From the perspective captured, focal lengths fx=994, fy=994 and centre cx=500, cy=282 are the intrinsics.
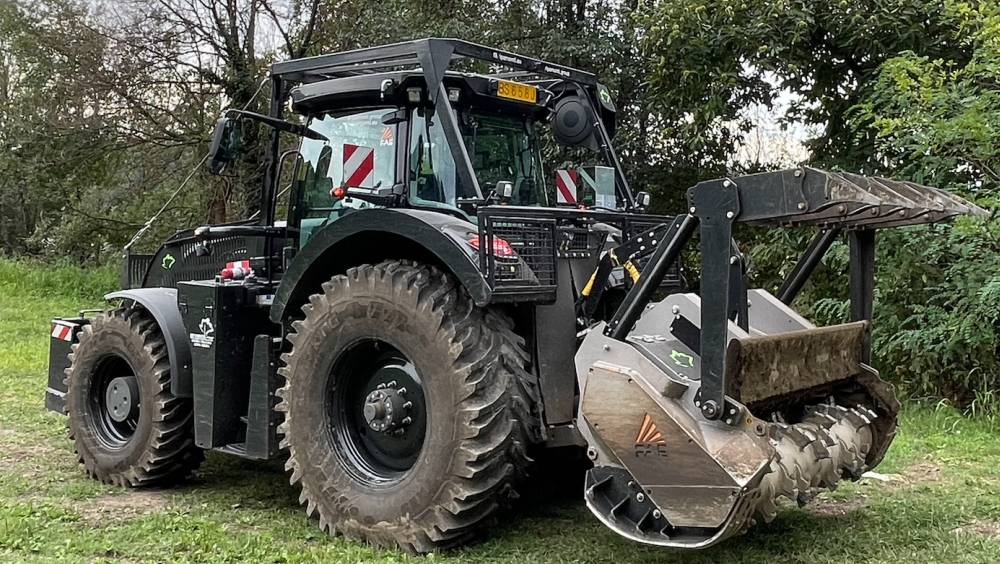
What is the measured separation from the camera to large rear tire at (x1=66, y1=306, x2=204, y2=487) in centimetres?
580

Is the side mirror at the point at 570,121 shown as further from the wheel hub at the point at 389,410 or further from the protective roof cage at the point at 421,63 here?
the wheel hub at the point at 389,410

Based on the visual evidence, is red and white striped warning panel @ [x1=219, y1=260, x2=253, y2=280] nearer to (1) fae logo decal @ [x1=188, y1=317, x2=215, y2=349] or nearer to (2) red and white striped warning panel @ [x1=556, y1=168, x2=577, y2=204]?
(1) fae logo decal @ [x1=188, y1=317, x2=215, y2=349]

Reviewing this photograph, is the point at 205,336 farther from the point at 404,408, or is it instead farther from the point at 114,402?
the point at 404,408

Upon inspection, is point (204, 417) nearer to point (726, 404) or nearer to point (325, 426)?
point (325, 426)

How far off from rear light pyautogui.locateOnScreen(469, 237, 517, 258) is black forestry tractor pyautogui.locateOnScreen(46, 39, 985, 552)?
1 centimetres

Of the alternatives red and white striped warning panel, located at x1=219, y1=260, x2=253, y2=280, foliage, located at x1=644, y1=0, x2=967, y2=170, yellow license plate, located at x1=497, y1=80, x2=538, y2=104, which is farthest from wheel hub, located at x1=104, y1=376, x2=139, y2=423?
foliage, located at x1=644, y1=0, x2=967, y2=170

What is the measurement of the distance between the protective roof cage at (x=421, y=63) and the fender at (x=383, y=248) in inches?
30.5

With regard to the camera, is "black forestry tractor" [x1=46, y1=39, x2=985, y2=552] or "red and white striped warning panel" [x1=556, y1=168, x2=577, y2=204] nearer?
"black forestry tractor" [x1=46, y1=39, x2=985, y2=552]

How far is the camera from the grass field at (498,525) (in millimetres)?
4395

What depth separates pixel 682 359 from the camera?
428cm

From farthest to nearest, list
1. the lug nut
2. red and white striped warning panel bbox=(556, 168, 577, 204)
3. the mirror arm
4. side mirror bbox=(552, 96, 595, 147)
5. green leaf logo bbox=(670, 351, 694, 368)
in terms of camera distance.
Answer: red and white striped warning panel bbox=(556, 168, 577, 204), side mirror bbox=(552, 96, 595, 147), the mirror arm, green leaf logo bbox=(670, 351, 694, 368), the lug nut

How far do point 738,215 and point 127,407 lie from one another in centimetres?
405

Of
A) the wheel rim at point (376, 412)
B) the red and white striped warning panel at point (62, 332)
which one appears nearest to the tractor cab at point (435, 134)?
the wheel rim at point (376, 412)

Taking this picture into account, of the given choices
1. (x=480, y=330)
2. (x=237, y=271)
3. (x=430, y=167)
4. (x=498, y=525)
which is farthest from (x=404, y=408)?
(x=237, y=271)
